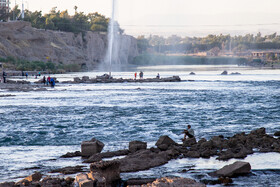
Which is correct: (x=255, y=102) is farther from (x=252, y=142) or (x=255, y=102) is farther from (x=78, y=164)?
(x=78, y=164)

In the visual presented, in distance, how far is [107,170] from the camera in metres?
14.0

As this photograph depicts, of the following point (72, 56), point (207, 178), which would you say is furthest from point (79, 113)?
point (72, 56)

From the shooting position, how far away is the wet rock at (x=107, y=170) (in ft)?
44.6

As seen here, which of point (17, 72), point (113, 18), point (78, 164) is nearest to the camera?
point (78, 164)

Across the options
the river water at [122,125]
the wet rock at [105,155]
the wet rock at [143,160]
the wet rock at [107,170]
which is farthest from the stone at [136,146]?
Result: the wet rock at [107,170]

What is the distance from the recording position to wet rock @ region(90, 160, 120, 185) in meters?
13.6

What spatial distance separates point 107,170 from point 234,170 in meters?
4.47

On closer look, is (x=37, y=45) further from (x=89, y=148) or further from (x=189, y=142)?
(x=89, y=148)

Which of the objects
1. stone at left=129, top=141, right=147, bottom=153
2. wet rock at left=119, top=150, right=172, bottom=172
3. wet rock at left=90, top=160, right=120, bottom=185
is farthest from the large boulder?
stone at left=129, top=141, right=147, bottom=153

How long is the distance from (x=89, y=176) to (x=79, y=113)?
24.1 m

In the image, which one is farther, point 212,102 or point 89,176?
point 212,102

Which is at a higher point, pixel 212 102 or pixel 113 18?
pixel 113 18

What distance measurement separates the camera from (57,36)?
170500 millimetres

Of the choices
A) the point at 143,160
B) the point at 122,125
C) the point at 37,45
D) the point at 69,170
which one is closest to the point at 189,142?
the point at 143,160
